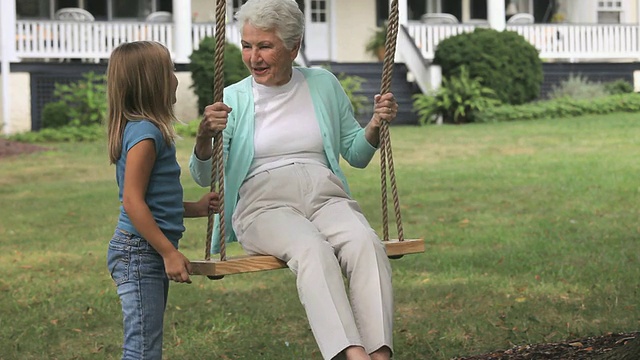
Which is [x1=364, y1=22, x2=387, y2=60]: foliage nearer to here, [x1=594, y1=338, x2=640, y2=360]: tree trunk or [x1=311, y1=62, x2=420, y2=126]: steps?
[x1=311, y1=62, x2=420, y2=126]: steps

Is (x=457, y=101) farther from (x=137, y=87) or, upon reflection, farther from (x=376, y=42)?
(x=137, y=87)

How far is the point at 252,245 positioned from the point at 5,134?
1744cm

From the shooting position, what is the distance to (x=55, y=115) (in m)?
20.7

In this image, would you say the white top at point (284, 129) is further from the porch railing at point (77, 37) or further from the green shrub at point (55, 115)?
the porch railing at point (77, 37)

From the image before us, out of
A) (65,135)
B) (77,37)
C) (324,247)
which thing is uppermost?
(77,37)

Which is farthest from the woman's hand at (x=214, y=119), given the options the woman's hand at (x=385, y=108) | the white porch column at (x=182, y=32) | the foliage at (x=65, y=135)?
the white porch column at (x=182, y=32)

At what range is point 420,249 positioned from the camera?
466cm

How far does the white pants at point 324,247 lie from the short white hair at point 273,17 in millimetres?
544

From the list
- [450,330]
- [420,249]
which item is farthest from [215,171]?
[450,330]

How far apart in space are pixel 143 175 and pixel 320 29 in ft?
76.5

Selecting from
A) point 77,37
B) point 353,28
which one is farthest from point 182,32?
point 353,28

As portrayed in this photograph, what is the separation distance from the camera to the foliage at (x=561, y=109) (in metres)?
20.7

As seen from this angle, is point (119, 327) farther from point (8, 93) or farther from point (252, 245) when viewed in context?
point (8, 93)

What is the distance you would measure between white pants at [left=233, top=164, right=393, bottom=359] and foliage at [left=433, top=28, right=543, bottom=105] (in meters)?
17.1
